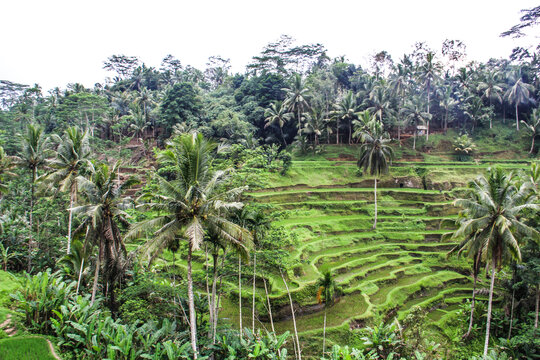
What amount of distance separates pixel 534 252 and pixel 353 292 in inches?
402

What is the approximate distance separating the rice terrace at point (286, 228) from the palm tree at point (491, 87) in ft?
0.87

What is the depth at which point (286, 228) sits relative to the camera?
79.3 feet

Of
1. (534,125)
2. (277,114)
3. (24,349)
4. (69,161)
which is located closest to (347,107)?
(277,114)

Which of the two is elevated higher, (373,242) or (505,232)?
(505,232)

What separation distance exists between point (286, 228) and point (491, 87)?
42.4m

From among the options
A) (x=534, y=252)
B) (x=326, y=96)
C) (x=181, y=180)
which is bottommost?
(x=534, y=252)

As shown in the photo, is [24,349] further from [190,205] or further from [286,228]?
[286,228]

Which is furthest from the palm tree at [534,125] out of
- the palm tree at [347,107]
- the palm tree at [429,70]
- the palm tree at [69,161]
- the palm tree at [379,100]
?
the palm tree at [69,161]

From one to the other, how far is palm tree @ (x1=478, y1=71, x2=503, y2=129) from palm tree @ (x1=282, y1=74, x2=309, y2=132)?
2690 cm

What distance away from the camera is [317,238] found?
25484 millimetres

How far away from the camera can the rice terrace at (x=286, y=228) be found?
1327cm

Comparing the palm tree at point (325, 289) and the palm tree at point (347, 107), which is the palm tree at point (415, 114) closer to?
the palm tree at point (347, 107)

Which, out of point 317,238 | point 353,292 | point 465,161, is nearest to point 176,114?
point 317,238

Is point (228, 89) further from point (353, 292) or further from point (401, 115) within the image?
point (353, 292)
